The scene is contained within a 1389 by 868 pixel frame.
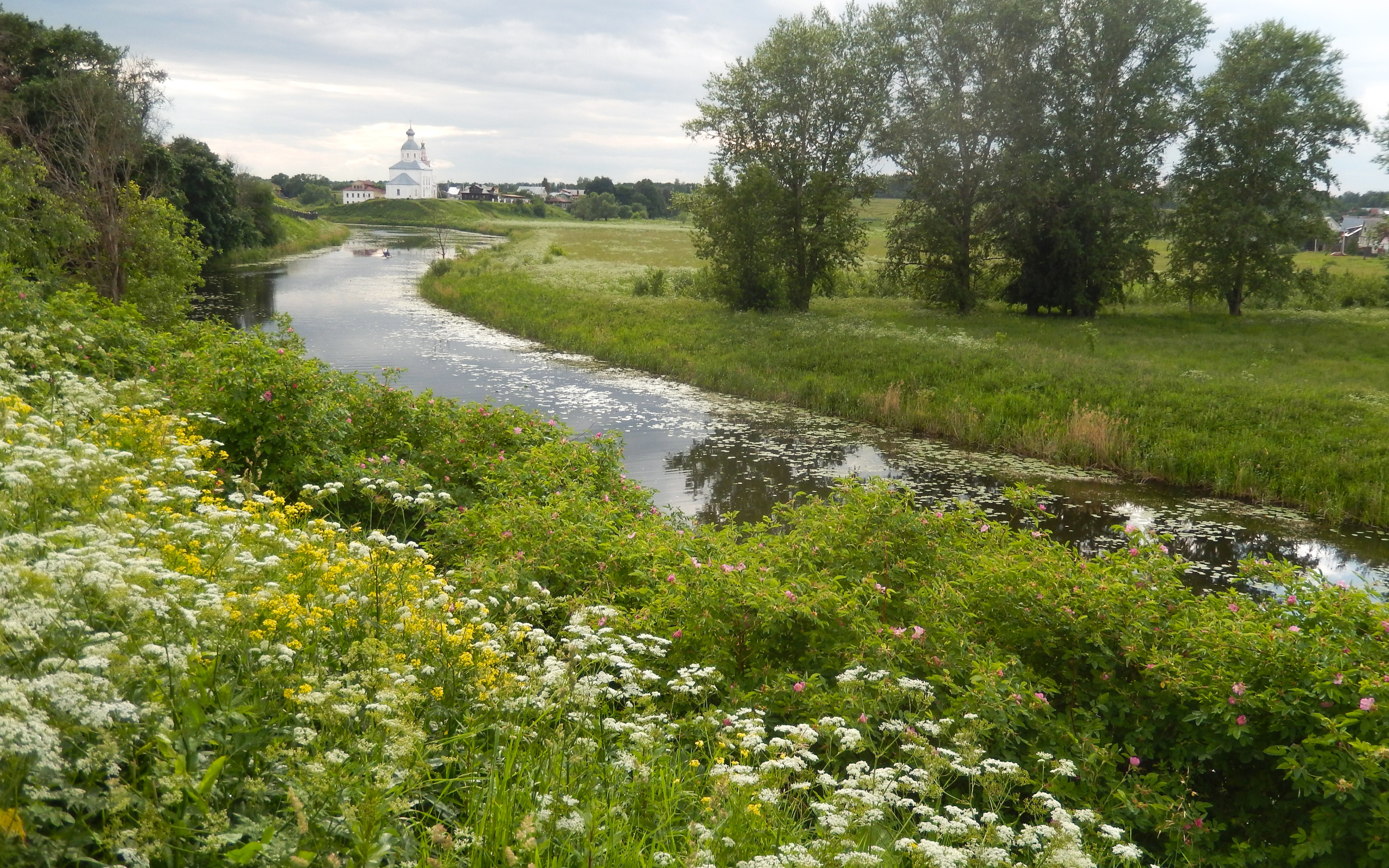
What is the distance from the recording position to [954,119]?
33406 millimetres

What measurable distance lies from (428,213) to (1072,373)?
13255cm

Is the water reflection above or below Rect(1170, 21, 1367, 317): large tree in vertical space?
below

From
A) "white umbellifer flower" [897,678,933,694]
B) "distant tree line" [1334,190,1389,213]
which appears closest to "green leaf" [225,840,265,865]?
"white umbellifer flower" [897,678,933,694]

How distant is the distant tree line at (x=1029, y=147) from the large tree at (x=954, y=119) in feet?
0.23

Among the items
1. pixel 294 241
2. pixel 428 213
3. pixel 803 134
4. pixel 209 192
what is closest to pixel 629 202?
pixel 428 213

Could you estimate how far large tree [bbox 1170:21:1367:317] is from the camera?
32.1 m

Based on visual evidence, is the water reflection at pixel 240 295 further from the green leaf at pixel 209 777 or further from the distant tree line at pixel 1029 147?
the green leaf at pixel 209 777

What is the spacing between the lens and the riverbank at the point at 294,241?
56.5 metres

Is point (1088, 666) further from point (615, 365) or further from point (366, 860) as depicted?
point (615, 365)

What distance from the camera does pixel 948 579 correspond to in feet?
21.2

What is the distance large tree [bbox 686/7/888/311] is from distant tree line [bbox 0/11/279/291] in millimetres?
19356

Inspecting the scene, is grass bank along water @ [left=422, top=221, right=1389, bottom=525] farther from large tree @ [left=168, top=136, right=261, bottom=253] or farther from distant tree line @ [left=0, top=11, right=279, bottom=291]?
large tree @ [left=168, top=136, right=261, bottom=253]

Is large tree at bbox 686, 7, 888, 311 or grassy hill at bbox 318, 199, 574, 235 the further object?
grassy hill at bbox 318, 199, 574, 235

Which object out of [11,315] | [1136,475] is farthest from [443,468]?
[1136,475]
